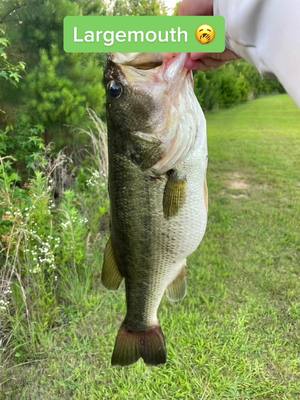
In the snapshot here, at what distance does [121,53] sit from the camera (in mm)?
1057

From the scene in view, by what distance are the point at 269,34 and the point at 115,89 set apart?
407 mm

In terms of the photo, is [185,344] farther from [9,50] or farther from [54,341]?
[9,50]

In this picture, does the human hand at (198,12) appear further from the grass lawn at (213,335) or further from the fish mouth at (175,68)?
the grass lawn at (213,335)

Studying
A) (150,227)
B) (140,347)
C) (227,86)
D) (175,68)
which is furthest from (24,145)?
(227,86)

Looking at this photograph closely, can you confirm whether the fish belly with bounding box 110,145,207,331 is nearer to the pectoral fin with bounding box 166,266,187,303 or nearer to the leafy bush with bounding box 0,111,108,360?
the pectoral fin with bounding box 166,266,187,303

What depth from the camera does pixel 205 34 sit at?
3.24 ft

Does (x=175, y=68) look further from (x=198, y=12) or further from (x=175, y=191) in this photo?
(x=175, y=191)

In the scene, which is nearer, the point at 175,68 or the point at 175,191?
the point at 175,68

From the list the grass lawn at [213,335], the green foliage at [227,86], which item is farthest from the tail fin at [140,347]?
the green foliage at [227,86]

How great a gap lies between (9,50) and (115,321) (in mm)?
2523

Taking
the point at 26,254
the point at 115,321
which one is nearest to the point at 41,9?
the point at 26,254

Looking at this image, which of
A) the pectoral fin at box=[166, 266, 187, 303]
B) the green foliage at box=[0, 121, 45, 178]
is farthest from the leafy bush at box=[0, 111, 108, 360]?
the pectoral fin at box=[166, 266, 187, 303]

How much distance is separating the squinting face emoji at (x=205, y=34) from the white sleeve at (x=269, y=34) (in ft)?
0.13

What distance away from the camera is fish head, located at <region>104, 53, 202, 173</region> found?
1099mm
